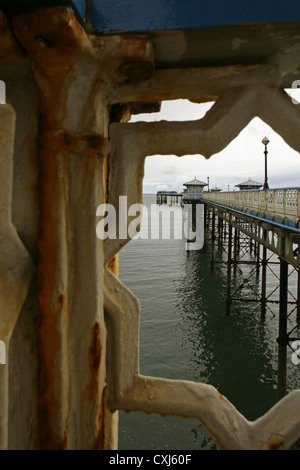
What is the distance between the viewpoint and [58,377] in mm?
1340

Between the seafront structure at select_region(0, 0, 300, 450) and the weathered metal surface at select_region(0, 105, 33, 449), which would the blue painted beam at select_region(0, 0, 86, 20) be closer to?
the seafront structure at select_region(0, 0, 300, 450)

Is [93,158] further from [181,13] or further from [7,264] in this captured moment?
[181,13]

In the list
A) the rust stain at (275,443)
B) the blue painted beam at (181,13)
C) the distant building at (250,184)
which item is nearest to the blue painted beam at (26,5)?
the blue painted beam at (181,13)

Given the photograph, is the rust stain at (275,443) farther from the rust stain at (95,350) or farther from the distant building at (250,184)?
the distant building at (250,184)

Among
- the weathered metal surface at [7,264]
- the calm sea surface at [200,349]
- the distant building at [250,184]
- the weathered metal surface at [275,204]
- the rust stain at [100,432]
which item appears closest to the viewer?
the weathered metal surface at [7,264]

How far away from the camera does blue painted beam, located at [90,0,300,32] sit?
122 cm

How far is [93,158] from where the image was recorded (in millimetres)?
1375

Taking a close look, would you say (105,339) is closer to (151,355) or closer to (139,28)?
(139,28)

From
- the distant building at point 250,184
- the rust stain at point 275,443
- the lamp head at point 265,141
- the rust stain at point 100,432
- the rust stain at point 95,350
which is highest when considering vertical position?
the distant building at point 250,184

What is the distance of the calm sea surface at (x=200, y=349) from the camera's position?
7629 mm

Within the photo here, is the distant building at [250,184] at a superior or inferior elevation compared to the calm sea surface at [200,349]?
superior

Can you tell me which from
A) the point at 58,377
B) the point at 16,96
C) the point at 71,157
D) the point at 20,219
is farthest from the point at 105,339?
the point at 16,96

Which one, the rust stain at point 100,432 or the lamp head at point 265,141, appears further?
the lamp head at point 265,141
